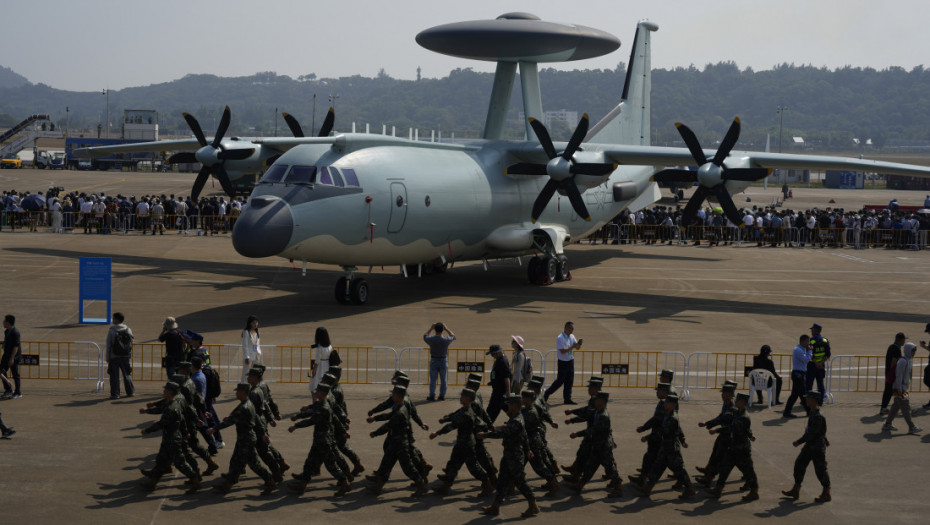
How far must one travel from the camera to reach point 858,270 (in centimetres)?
3966

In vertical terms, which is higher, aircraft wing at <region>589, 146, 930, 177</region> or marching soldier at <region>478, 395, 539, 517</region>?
aircraft wing at <region>589, 146, 930, 177</region>

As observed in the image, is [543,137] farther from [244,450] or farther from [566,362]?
[244,450]

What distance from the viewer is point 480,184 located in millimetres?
31484

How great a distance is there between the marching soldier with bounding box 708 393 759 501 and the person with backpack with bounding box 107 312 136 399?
1097 centimetres

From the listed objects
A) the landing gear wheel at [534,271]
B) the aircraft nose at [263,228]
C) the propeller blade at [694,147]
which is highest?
the propeller blade at [694,147]

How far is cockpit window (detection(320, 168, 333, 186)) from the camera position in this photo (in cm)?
2616

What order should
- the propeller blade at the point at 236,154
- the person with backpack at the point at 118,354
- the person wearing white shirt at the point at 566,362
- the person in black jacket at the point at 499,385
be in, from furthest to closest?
the propeller blade at the point at 236,154, the person wearing white shirt at the point at 566,362, the person with backpack at the point at 118,354, the person in black jacket at the point at 499,385

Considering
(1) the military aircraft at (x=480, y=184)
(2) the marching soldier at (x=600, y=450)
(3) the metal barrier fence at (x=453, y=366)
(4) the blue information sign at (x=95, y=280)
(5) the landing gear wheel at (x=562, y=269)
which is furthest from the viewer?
(5) the landing gear wheel at (x=562, y=269)

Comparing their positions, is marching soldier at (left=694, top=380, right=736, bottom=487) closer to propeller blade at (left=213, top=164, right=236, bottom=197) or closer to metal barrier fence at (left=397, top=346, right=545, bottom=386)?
metal barrier fence at (left=397, top=346, right=545, bottom=386)

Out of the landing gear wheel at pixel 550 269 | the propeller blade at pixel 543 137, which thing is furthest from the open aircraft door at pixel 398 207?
the landing gear wheel at pixel 550 269

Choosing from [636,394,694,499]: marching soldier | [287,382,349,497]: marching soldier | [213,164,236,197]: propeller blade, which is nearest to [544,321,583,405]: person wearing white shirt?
[636,394,694,499]: marching soldier

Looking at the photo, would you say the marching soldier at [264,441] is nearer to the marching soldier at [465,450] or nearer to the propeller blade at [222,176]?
the marching soldier at [465,450]

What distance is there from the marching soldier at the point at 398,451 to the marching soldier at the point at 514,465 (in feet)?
3.69

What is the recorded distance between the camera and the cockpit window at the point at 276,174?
2619cm
